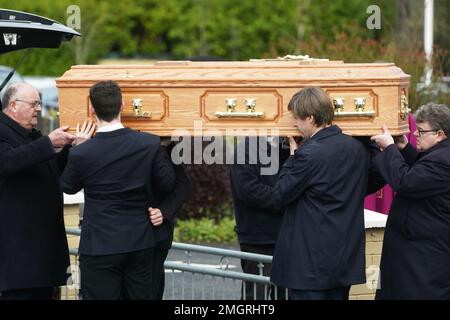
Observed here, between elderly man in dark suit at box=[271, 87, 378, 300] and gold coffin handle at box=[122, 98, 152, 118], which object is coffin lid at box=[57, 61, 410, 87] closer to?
gold coffin handle at box=[122, 98, 152, 118]

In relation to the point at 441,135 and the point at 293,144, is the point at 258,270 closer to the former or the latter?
the point at 293,144

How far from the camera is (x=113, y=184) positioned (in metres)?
6.09

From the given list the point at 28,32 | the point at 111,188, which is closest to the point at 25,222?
the point at 111,188

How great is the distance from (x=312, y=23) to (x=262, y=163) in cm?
2475

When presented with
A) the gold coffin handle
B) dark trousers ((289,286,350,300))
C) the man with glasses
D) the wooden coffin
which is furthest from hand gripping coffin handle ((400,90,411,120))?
the gold coffin handle

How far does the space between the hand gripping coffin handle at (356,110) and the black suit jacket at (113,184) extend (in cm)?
107

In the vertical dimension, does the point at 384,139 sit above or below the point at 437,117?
below

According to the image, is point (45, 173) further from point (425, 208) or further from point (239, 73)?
point (425, 208)

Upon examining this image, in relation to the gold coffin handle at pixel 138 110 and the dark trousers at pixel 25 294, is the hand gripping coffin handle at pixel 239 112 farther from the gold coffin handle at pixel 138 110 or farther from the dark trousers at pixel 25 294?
the dark trousers at pixel 25 294

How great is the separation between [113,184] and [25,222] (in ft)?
2.27

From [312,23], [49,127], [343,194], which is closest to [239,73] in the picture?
[343,194]

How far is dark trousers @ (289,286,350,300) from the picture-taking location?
6004mm

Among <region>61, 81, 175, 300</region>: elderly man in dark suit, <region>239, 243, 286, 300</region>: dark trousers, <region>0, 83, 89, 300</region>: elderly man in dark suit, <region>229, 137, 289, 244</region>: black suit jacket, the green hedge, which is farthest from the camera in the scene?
the green hedge

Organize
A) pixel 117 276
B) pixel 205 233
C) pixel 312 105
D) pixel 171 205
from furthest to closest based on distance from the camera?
pixel 205 233 < pixel 171 205 < pixel 117 276 < pixel 312 105
